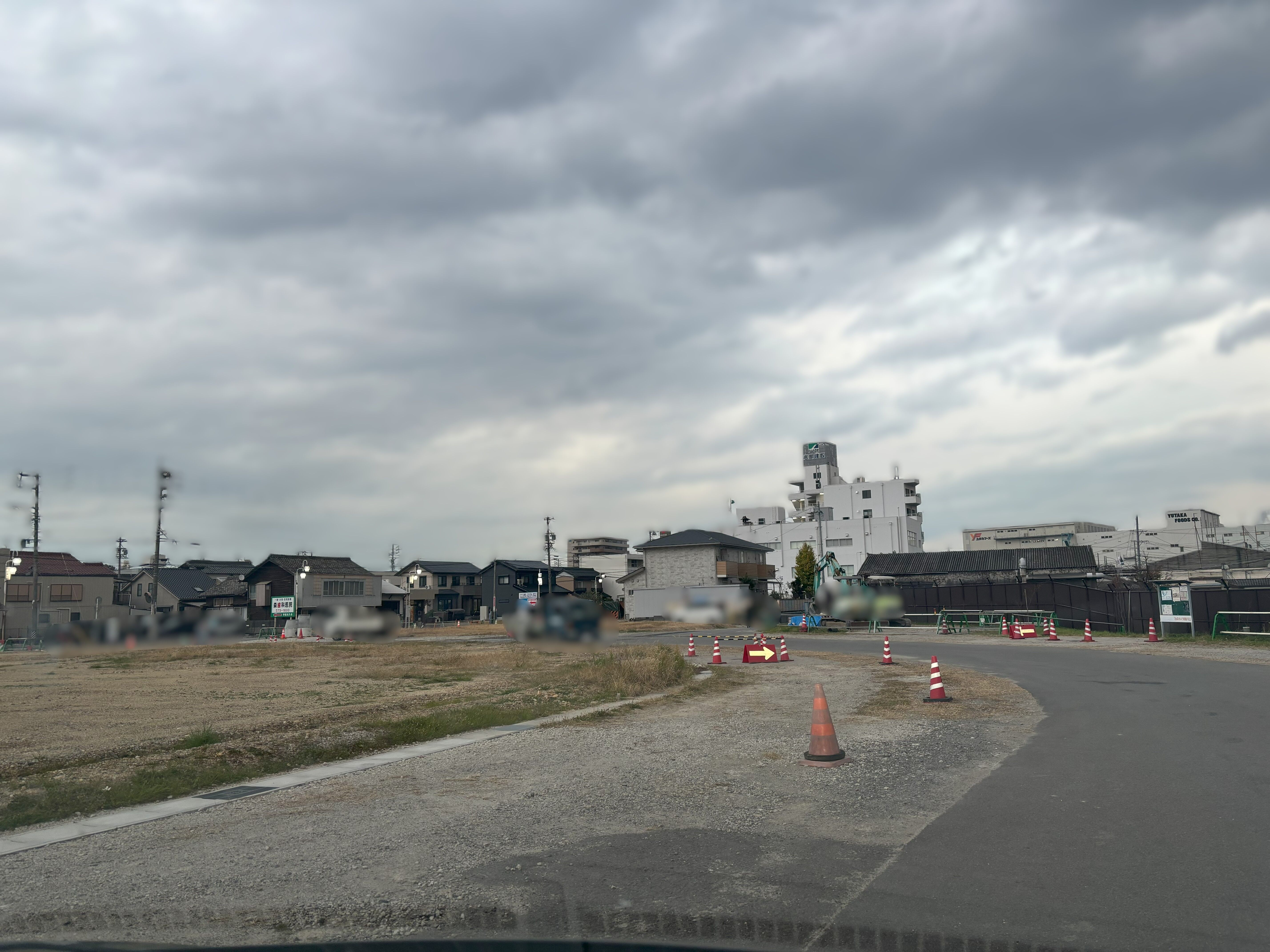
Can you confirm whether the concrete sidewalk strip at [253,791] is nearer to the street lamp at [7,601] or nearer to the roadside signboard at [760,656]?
the roadside signboard at [760,656]

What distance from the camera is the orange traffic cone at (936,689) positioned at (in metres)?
17.2

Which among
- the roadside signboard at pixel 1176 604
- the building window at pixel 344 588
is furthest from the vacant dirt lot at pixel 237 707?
the roadside signboard at pixel 1176 604

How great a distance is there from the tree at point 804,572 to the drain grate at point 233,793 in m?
80.2

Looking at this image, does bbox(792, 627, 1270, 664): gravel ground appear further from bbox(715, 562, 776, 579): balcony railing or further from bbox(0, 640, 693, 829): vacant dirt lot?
bbox(715, 562, 776, 579): balcony railing

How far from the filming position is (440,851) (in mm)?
7246

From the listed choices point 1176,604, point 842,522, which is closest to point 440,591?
point 1176,604

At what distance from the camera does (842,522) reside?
364ft

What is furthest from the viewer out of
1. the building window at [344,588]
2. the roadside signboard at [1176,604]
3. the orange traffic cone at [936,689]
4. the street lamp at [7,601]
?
the roadside signboard at [1176,604]

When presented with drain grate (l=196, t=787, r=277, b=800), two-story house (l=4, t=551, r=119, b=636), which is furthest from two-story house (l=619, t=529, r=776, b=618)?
drain grate (l=196, t=787, r=277, b=800)

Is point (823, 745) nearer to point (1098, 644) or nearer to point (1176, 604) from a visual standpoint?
point (1098, 644)

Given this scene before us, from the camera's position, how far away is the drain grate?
9742 millimetres

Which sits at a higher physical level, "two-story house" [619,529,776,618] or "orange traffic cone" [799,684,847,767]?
"two-story house" [619,529,776,618]

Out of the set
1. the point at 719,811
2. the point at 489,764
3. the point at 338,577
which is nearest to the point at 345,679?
the point at 338,577

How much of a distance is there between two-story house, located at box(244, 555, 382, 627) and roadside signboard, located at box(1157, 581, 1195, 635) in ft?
96.1
